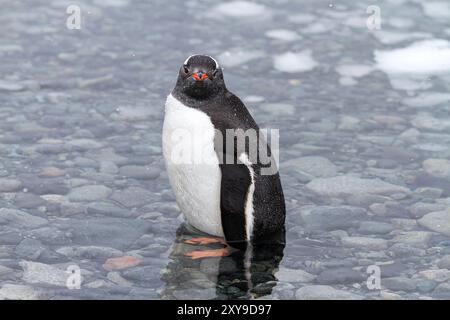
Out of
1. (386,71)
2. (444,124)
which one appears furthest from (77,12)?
(444,124)

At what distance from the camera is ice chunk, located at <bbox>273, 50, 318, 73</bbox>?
28.0ft

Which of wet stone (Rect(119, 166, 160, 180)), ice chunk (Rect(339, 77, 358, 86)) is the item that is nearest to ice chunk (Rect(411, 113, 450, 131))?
ice chunk (Rect(339, 77, 358, 86))

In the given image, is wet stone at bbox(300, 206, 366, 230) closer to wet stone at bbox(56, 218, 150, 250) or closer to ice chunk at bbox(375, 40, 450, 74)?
wet stone at bbox(56, 218, 150, 250)

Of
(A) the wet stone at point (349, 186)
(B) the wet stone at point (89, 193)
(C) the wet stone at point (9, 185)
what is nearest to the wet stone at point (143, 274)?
(B) the wet stone at point (89, 193)

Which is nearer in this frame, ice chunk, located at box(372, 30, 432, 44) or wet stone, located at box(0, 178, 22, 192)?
wet stone, located at box(0, 178, 22, 192)

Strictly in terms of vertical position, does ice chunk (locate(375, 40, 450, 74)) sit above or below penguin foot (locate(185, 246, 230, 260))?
above

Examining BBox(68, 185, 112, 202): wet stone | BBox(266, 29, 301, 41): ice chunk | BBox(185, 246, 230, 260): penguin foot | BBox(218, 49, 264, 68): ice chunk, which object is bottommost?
BBox(185, 246, 230, 260): penguin foot

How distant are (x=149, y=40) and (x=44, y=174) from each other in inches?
118

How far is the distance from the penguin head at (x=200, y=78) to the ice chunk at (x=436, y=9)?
15.7ft

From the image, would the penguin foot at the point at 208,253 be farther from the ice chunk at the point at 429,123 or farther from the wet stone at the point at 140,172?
the ice chunk at the point at 429,123

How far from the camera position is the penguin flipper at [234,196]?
535cm

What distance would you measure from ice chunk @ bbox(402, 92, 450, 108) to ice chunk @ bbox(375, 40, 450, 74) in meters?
0.51
